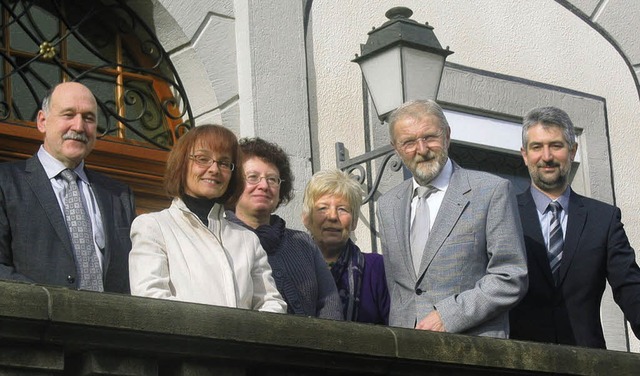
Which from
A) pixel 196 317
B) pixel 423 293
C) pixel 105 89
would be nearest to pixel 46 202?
pixel 196 317

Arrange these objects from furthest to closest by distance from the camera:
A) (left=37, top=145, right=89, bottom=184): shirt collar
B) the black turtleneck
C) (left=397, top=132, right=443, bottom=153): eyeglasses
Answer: (left=397, top=132, right=443, bottom=153): eyeglasses, (left=37, top=145, right=89, bottom=184): shirt collar, the black turtleneck

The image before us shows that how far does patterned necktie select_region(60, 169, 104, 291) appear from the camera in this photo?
19.1 feet

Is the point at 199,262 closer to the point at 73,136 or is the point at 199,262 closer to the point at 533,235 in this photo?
the point at 73,136

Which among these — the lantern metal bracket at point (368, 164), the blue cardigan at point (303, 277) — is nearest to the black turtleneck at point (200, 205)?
the blue cardigan at point (303, 277)

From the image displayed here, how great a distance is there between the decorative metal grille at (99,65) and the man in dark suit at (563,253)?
6.78 feet

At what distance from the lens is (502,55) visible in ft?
30.9

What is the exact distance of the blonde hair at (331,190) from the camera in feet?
22.5

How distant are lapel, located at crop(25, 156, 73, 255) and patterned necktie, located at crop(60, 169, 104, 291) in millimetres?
31

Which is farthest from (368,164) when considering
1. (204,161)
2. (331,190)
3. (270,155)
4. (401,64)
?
(204,161)

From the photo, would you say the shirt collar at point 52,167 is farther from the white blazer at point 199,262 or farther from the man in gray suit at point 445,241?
the man in gray suit at point 445,241

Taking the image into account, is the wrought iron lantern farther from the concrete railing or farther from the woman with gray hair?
the concrete railing

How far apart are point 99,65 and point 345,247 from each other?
1.87 meters

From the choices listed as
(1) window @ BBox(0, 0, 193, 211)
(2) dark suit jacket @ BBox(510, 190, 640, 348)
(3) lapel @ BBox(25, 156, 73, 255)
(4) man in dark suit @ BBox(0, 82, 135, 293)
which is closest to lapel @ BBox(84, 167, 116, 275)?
(4) man in dark suit @ BBox(0, 82, 135, 293)

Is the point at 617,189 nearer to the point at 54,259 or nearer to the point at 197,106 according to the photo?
the point at 197,106
